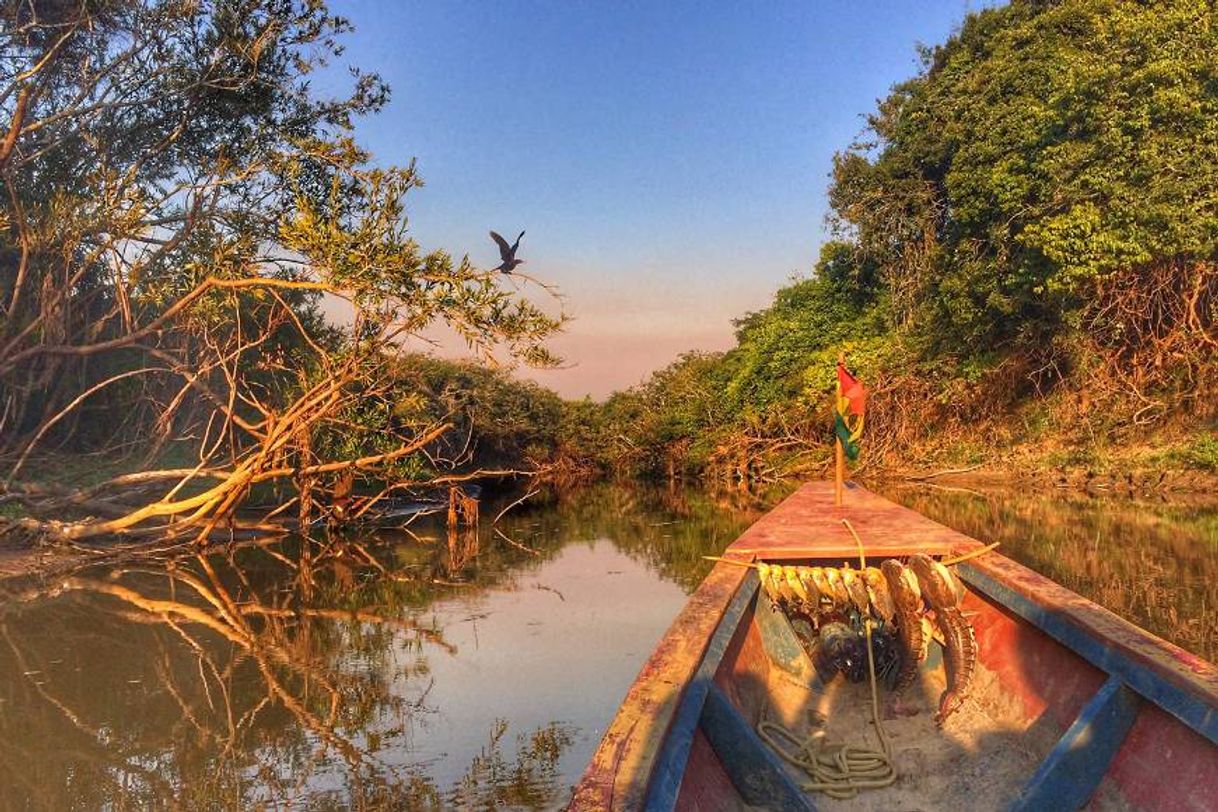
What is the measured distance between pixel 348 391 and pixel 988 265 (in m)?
12.5

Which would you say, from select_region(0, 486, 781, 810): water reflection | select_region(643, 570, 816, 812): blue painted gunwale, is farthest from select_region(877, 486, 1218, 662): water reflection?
select_region(643, 570, 816, 812): blue painted gunwale

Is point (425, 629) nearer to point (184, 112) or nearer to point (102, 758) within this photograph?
point (102, 758)

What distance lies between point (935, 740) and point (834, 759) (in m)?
0.70

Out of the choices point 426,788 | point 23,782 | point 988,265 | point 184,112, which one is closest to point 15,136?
point 184,112

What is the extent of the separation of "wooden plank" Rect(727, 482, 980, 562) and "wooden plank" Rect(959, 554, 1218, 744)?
69cm

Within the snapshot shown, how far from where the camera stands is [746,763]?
3.45 m

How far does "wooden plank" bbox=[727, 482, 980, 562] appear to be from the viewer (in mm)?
5848

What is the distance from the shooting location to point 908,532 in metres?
6.30

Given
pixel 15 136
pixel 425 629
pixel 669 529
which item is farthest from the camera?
pixel 669 529

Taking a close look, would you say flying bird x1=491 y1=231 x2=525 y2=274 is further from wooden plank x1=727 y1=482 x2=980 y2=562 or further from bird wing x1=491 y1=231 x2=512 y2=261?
wooden plank x1=727 y1=482 x2=980 y2=562

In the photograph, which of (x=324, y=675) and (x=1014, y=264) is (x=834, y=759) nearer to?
(x=324, y=675)

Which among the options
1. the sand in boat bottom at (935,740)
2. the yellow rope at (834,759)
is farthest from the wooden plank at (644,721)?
the sand in boat bottom at (935,740)

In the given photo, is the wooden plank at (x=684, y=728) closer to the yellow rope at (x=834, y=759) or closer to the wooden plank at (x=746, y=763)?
the wooden plank at (x=746, y=763)

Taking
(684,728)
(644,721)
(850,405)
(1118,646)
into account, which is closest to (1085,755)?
(1118,646)
